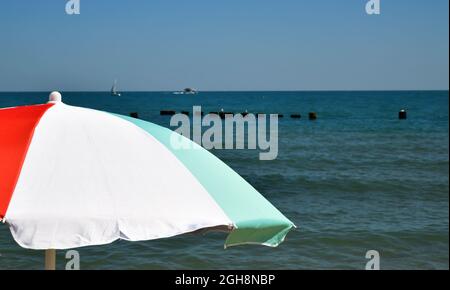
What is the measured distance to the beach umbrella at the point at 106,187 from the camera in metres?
3.08

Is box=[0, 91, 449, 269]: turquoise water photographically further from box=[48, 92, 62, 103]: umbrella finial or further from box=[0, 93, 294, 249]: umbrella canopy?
box=[0, 93, 294, 249]: umbrella canopy

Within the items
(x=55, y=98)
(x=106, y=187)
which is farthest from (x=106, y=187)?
(x=55, y=98)

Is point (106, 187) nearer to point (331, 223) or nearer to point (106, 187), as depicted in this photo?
point (106, 187)

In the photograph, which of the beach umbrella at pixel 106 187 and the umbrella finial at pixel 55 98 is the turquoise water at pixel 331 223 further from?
the beach umbrella at pixel 106 187

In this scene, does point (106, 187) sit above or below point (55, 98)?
below

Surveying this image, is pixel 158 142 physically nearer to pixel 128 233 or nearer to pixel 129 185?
pixel 129 185

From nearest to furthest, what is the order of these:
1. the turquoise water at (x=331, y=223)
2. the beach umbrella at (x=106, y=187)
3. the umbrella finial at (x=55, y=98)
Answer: the beach umbrella at (x=106, y=187) → the umbrella finial at (x=55, y=98) → the turquoise water at (x=331, y=223)

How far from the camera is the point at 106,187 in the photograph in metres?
3.28

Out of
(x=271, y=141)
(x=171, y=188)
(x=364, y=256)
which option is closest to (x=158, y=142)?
(x=171, y=188)

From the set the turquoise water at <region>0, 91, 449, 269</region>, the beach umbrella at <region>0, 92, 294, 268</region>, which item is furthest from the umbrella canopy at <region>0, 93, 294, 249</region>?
the turquoise water at <region>0, 91, 449, 269</region>

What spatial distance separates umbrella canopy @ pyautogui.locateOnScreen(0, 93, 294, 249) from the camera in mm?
3078

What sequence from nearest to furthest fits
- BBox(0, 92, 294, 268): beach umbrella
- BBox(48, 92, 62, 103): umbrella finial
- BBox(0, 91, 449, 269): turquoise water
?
1. BBox(0, 92, 294, 268): beach umbrella
2. BBox(48, 92, 62, 103): umbrella finial
3. BBox(0, 91, 449, 269): turquoise water

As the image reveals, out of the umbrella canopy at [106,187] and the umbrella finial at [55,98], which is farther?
the umbrella finial at [55,98]

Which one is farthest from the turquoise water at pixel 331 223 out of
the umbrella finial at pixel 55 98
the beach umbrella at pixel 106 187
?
the beach umbrella at pixel 106 187
